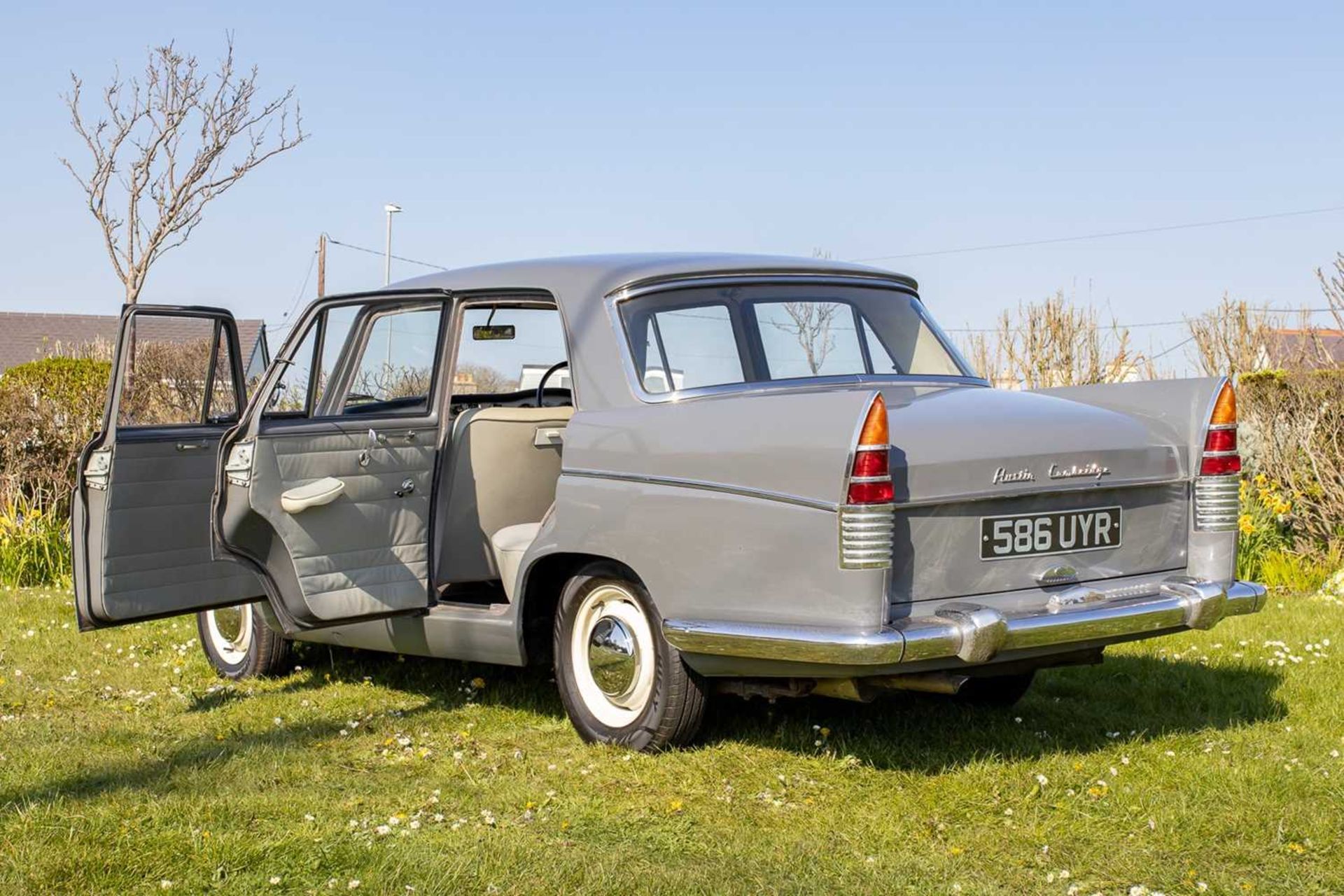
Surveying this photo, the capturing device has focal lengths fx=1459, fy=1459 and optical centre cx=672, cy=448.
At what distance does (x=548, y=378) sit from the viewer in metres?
6.99

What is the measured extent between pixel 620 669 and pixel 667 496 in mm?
817

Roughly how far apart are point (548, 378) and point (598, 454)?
65.9 inches

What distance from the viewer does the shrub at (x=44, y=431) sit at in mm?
11789

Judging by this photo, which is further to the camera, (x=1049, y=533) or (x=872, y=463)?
(x=1049, y=533)

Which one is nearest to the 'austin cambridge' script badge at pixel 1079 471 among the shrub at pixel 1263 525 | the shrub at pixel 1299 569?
the shrub at pixel 1299 569

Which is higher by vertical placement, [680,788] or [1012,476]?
[1012,476]

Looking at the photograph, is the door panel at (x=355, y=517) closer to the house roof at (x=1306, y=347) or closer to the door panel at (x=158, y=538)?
the door panel at (x=158, y=538)

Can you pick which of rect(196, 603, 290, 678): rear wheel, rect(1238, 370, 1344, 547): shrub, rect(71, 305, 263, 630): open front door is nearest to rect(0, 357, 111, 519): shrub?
rect(196, 603, 290, 678): rear wheel

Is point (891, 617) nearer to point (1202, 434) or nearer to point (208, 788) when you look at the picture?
point (1202, 434)

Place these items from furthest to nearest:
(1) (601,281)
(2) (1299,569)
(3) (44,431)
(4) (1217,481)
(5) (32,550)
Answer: (3) (44,431) < (5) (32,550) < (2) (1299,569) < (1) (601,281) < (4) (1217,481)

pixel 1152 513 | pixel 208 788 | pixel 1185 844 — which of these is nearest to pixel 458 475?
pixel 208 788

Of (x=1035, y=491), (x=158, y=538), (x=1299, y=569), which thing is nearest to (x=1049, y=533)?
(x=1035, y=491)

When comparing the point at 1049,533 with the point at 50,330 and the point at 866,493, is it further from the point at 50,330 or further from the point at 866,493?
the point at 50,330

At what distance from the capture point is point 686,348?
18.7 feet
